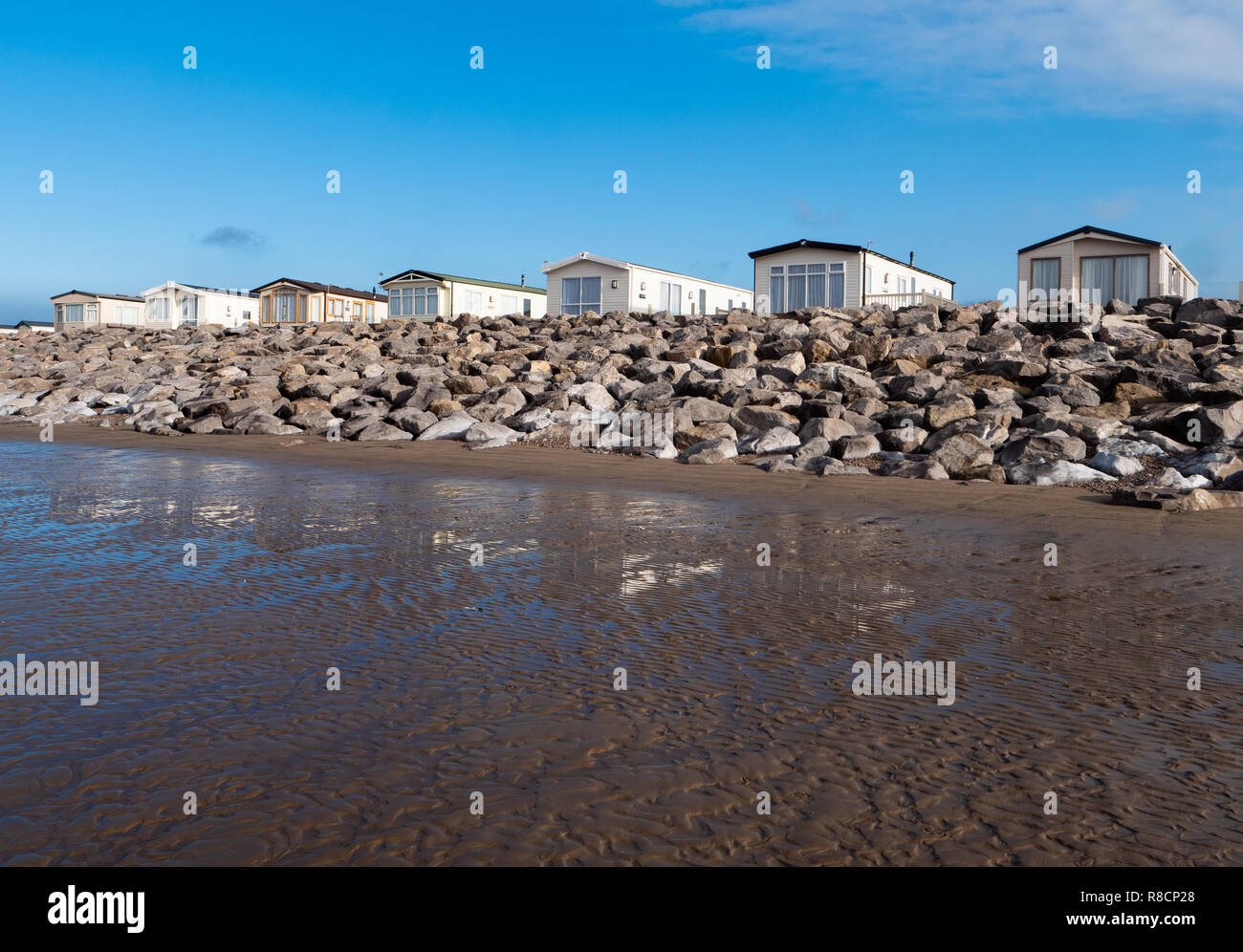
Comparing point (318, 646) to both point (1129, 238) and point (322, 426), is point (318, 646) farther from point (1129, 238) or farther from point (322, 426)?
point (1129, 238)

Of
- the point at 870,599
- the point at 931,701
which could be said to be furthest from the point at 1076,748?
the point at 870,599

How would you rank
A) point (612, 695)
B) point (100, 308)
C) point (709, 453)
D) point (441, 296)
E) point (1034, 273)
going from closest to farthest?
point (612, 695)
point (709, 453)
point (1034, 273)
point (441, 296)
point (100, 308)

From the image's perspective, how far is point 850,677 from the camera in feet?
17.7

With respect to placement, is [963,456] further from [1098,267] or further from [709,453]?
[1098,267]

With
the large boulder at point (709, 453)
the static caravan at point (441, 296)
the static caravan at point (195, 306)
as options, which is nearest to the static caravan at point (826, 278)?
the static caravan at point (441, 296)

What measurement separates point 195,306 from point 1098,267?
52890 millimetres

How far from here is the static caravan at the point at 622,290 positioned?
44.6 meters

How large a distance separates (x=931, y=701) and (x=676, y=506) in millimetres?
7219

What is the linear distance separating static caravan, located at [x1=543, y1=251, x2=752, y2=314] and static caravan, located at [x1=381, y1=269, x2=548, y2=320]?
4498mm

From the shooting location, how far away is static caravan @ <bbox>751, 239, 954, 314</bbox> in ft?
127

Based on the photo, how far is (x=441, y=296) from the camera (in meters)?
53.0

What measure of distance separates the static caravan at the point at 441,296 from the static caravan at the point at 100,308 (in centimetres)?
2523

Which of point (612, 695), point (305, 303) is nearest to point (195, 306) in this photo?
point (305, 303)

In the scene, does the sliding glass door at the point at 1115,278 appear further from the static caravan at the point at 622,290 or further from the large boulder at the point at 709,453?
the large boulder at the point at 709,453
